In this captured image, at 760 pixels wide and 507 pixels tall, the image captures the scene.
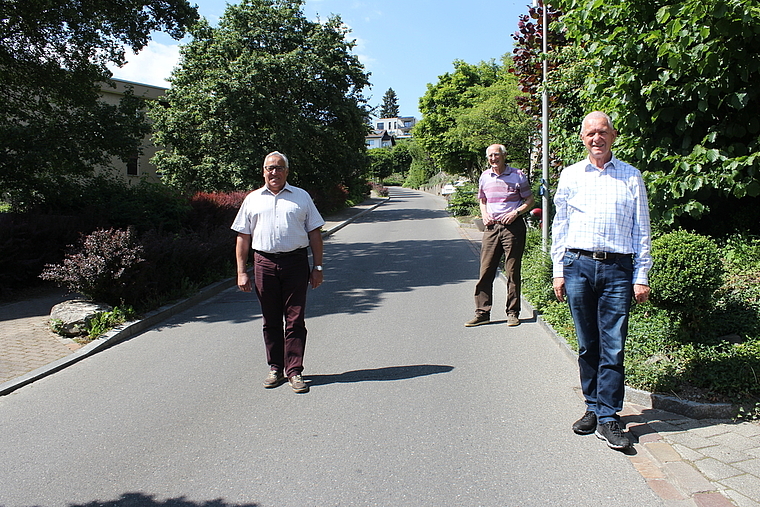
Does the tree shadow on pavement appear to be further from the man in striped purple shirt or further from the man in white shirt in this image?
the man in striped purple shirt

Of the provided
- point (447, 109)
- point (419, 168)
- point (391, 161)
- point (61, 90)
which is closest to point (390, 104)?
point (391, 161)

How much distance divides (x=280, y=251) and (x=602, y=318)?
2.58m

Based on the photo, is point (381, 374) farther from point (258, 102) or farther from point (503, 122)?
point (258, 102)

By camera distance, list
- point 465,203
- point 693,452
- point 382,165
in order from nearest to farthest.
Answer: point 693,452
point 465,203
point 382,165

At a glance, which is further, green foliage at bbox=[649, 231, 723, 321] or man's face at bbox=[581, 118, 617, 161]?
green foliage at bbox=[649, 231, 723, 321]

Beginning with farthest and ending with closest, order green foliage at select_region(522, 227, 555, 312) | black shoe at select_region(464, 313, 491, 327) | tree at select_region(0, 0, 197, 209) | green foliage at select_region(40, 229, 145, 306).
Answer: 1. tree at select_region(0, 0, 197, 209)
2. green foliage at select_region(522, 227, 555, 312)
3. green foliage at select_region(40, 229, 145, 306)
4. black shoe at select_region(464, 313, 491, 327)

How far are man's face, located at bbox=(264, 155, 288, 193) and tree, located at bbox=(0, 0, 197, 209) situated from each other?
327 inches

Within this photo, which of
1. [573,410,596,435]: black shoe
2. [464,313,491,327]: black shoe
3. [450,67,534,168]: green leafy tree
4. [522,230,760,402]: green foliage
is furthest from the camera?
[450,67,534,168]: green leafy tree

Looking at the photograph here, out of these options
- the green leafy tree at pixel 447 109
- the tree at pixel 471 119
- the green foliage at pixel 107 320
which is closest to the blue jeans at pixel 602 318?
the green foliage at pixel 107 320

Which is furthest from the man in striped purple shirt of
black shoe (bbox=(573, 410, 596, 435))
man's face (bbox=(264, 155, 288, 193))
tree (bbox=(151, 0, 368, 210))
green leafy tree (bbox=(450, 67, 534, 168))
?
tree (bbox=(151, 0, 368, 210))

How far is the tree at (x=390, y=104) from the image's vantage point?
170875 mm

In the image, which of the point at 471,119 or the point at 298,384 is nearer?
the point at 298,384

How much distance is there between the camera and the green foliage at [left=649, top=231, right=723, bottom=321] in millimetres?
4676

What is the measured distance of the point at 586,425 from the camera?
4.12 metres
